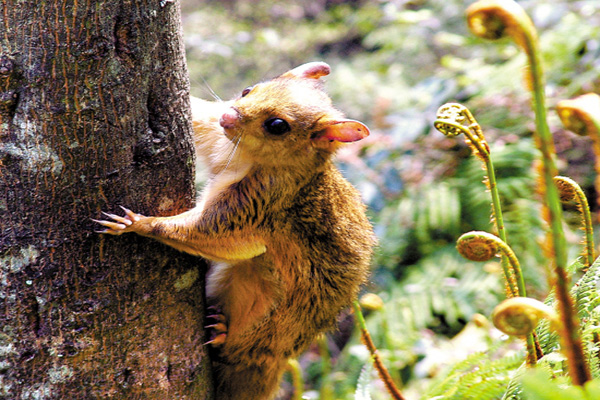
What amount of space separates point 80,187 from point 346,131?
4.39 ft

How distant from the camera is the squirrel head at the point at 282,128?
9.04ft

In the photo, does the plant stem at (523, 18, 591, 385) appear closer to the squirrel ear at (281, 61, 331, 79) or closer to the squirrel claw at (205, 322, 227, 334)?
the squirrel claw at (205, 322, 227, 334)

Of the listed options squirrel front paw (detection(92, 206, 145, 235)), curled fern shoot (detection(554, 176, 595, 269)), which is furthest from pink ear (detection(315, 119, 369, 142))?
squirrel front paw (detection(92, 206, 145, 235))

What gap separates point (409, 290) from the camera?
4.82 m

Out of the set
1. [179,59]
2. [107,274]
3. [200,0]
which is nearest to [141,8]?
[179,59]

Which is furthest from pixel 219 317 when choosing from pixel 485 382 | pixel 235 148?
pixel 485 382

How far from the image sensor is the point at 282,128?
278 centimetres

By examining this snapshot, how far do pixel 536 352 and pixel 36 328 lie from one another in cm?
155

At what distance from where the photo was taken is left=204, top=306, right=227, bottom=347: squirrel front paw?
242 cm

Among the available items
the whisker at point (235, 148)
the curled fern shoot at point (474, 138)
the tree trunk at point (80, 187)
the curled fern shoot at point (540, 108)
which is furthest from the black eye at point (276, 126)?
the curled fern shoot at point (540, 108)

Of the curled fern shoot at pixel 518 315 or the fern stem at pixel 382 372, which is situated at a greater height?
the curled fern shoot at pixel 518 315

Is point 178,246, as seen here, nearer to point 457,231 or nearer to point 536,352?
point 536,352

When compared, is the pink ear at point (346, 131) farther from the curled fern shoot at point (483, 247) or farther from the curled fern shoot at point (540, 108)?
the curled fern shoot at point (540, 108)

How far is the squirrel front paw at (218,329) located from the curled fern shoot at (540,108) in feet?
5.39
